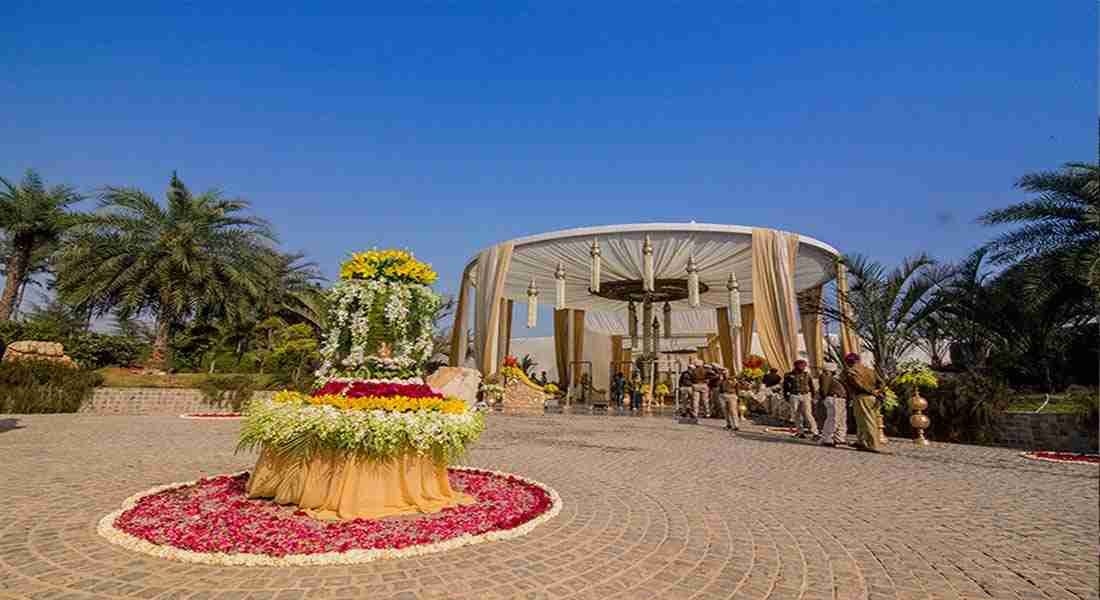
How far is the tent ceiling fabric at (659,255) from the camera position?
679 inches

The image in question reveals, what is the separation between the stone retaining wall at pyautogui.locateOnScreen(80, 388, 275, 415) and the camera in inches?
604

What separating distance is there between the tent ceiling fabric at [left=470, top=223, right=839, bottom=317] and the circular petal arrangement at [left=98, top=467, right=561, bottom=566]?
1350 cm

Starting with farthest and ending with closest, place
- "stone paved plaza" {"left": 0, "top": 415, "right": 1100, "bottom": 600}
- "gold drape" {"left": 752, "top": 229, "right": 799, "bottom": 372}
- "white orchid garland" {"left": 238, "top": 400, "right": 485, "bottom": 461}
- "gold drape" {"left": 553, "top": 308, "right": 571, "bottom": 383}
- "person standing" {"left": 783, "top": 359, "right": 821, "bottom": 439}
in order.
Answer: "gold drape" {"left": 553, "top": 308, "right": 571, "bottom": 383} → "gold drape" {"left": 752, "top": 229, "right": 799, "bottom": 372} → "person standing" {"left": 783, "top": 359, "right": 821, "bottom": 439} → "white orchid garland" {"left": 238, "top": 400, "right": 485, "bottom": 461} → "stone paved plaza" {"left": 0, "top": 415, "right": 1100, "bottom": 600}

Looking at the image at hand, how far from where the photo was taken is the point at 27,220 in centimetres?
2195

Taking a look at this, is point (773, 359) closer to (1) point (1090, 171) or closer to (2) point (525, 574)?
(1) point (1090, 171)

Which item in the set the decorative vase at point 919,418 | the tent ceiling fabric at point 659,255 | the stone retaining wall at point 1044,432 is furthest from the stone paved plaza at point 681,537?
the tent ceiling fabric at point 659,255

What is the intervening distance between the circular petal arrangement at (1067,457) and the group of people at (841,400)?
2301 mm

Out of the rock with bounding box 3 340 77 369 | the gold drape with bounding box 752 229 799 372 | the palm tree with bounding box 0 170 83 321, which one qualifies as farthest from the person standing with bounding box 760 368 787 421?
the palm tree with bounding box 0 170 83 321

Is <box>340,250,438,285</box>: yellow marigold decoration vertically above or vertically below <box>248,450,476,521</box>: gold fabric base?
above

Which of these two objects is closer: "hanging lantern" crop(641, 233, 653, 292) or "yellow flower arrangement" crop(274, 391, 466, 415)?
"yellow flower arrangement" crop(274, 391, 466, 415)

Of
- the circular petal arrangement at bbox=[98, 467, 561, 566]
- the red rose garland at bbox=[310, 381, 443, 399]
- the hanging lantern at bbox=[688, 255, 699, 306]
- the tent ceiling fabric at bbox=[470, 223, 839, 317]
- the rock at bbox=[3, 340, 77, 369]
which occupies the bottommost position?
the circular petal arrangement at bbox=[98, 467, 561, 566]

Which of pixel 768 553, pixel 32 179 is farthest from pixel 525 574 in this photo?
pixel 32 179

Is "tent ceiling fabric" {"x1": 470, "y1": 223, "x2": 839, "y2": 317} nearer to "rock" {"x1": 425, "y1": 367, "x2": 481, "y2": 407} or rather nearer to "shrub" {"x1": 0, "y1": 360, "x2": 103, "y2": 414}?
"rock" {"x1": 425, "y1": 367, "x2": 481, "y2": 407}

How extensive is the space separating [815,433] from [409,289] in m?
10.4
